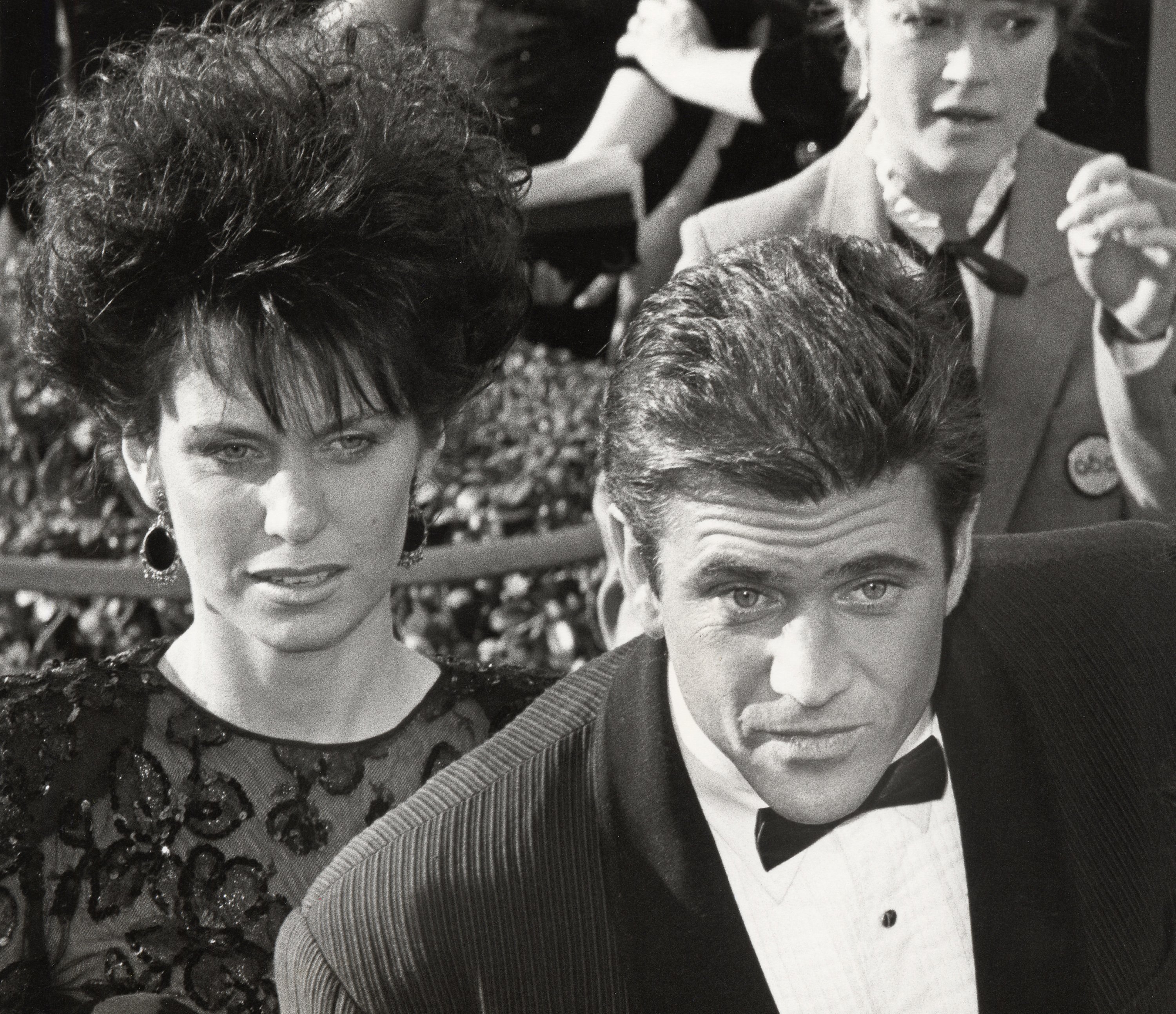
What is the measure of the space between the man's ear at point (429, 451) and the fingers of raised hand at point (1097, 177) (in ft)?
3.55

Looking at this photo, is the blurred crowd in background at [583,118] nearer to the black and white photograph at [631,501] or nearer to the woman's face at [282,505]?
the black and white photograph at [631,501]

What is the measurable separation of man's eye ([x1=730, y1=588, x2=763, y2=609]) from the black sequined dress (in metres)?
0.87

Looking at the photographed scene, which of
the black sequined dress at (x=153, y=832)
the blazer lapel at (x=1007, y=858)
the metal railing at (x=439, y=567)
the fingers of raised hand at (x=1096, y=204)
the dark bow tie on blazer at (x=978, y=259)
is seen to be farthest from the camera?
the metal railing at (x=439, y=567)

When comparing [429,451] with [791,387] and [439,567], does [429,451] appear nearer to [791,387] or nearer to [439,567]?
[791,387]

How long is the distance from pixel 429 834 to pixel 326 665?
0.65 metres

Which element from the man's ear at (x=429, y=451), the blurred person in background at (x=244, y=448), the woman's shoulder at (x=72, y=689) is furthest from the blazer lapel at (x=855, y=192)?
the woman's shoulder at (x=72, y=689)

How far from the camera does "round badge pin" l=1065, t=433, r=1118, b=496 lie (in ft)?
9.89

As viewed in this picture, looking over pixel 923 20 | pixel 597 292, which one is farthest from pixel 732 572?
pixel 597 292

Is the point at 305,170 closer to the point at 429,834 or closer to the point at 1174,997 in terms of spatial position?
the point at 429,834

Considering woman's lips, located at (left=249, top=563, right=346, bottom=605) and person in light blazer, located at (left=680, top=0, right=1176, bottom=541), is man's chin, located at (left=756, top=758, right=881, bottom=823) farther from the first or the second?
person in light blazer, located at (left=680, top=0, right=1176, bottom=541)

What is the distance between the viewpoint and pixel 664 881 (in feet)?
6.79

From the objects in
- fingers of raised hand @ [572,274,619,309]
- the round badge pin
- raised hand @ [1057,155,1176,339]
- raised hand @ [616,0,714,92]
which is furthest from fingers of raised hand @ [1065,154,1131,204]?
fingers of raised hand @ [572,274,619,309]

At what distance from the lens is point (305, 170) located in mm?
2467

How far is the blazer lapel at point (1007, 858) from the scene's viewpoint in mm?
2074
